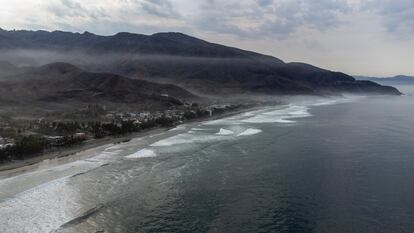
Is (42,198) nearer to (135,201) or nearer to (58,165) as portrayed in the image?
(135,201)

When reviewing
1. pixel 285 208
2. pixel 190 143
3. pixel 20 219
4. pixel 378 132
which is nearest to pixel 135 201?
pixel 20 219

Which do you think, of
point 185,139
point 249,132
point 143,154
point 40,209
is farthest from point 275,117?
point 40,209

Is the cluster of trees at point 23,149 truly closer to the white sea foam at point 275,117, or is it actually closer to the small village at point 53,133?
the small village at point 53,133

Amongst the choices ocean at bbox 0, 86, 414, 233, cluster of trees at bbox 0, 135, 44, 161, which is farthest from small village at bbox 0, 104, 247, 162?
ocean at bbox 0, 86, 414, 233

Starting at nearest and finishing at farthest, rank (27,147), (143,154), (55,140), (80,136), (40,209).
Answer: (40,209) < (27,147) < (143,154) < (55,140) < (80,136)

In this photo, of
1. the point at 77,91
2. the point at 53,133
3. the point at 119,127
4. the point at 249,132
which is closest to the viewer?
the point at 53,133

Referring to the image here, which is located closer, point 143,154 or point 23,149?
point 23,149

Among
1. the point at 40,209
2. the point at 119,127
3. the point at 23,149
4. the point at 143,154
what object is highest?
the point at 119,127

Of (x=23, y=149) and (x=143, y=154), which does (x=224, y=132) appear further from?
(x=23, y=149)

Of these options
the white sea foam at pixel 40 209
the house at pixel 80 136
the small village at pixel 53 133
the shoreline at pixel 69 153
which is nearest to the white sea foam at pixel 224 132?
the shoreline at pixel 69 153
